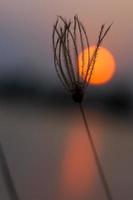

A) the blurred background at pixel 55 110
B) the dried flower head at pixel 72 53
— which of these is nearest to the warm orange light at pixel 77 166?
the blurred background at pixel 55 110

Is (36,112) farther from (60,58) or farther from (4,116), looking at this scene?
(60,58)

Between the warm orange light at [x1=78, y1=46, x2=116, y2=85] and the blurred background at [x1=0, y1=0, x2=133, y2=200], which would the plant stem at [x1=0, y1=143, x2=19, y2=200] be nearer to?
the blurred background at [x1=0, y1=0, x2=133, y2=200]

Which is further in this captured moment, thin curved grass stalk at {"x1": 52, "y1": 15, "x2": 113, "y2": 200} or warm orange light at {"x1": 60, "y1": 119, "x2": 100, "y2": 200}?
warm orange light at {"x1": 60, "y1": 119, "x2": 100, "y2": 200}

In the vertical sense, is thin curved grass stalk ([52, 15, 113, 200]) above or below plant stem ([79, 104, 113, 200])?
above

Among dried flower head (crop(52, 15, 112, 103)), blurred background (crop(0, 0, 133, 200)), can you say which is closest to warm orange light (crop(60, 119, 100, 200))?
blurred background (crop(0, 0, 133, 200))

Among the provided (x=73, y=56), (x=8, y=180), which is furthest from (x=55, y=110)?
(x=8, y=180)

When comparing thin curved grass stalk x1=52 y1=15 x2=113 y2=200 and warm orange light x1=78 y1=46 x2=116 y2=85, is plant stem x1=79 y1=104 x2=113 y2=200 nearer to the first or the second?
thin curved grass stalk x1=52 y1=15 x2=113 y2=200
